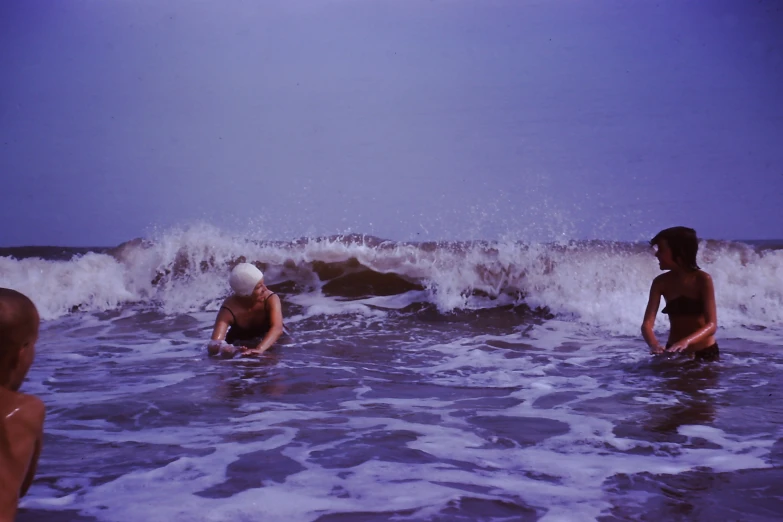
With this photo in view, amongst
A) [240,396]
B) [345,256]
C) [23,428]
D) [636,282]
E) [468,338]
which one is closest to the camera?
[23,428]

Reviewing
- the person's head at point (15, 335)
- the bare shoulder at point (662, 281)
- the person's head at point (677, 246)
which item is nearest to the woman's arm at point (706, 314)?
the person's head at point (677, 246)

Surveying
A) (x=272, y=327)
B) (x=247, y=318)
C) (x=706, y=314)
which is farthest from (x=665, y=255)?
(x=247, y=318)

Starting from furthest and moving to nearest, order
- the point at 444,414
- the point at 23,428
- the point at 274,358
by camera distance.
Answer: the point at 274,358, the point at 444,414, the point at 23,428

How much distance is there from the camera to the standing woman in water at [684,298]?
19.1ft

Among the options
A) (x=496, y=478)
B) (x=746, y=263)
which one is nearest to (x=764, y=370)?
(x=496, y=478)

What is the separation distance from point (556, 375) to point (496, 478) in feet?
9.38

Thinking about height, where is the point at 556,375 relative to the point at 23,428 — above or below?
below

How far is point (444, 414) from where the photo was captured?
444cm

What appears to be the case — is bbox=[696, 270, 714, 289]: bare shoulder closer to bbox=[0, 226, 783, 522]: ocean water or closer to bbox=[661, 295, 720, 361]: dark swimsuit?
bbox=[661, 295, 720, 361]: dark swimsuit

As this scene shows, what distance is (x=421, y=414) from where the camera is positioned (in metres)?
4.45

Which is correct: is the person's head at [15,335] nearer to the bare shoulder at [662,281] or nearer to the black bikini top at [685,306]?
the black bikini top at [685,306]

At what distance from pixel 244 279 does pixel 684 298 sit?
3.86 m

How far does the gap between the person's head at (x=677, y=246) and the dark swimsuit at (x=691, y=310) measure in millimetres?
276

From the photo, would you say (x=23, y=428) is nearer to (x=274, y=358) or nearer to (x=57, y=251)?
(x=274, y=358)
